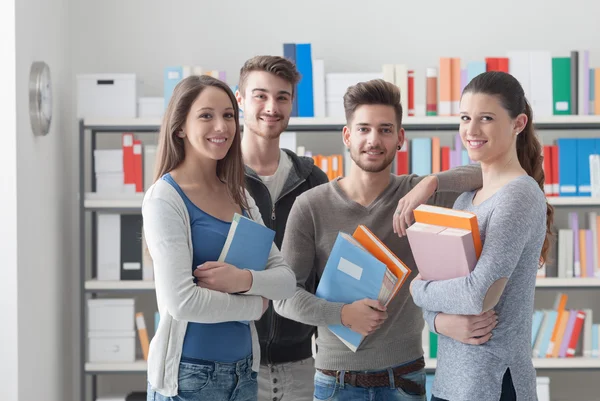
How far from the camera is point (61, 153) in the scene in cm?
416

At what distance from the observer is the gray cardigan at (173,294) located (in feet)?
5.03

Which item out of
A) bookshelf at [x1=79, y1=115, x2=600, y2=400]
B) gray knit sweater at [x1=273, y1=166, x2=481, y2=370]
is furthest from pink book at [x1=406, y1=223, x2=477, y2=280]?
bookshelf at [x1=79, y1=115, x2=600, y2=400]

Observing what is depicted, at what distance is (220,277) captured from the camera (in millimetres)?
1580

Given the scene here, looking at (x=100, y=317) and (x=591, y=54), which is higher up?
(x=591, y=54)

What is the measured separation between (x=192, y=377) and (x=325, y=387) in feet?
1.45

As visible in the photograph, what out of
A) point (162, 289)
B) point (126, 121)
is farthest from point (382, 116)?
point (126, 121)

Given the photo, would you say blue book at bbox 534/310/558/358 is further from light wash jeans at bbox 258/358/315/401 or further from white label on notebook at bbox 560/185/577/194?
light wash jeans at bbox 258/358/315/401

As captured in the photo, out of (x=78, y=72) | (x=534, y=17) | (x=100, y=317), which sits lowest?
(x=100, y=317)

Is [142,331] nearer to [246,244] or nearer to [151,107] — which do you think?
[151,107]

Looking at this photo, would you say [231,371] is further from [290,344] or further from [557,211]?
[557,211]

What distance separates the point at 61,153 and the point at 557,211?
2.90m

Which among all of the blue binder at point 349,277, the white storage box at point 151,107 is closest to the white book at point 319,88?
the white storage box at point 151,107

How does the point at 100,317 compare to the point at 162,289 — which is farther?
the point at 100,317

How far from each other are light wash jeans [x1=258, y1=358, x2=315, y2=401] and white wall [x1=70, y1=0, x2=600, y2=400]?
2561 mm
